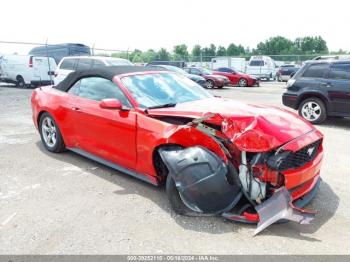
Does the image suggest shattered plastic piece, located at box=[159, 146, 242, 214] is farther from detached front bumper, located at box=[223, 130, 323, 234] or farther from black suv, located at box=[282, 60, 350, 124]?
black suv, located at box=[282, 60, 350, 124]

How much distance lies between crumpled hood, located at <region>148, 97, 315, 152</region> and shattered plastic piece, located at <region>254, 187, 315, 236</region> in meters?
0.48

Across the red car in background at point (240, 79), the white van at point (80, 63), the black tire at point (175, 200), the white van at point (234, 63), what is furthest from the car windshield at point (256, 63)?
the black tire at point (175, 200)

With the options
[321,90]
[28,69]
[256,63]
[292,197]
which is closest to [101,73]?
[292,197]

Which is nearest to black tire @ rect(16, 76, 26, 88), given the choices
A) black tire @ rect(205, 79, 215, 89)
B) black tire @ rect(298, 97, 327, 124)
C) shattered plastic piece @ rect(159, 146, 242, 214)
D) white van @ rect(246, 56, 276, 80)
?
black tire @ rect(205, 79, 215, 89)

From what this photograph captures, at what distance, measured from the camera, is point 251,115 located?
137 inches

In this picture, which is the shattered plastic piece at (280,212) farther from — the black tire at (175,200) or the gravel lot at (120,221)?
the black tire at (175,200)

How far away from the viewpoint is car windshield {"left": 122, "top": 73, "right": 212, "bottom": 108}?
14.1 feet

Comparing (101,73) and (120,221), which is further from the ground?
(101,73)

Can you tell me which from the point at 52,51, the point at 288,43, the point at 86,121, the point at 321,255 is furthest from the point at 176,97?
the point at 288,43

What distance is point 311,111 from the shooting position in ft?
28.3

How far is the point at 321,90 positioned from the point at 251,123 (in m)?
5.88

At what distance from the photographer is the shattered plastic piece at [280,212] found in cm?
307

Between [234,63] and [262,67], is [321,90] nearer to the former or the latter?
[262,67]

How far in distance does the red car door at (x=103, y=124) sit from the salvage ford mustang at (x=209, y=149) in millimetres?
14
